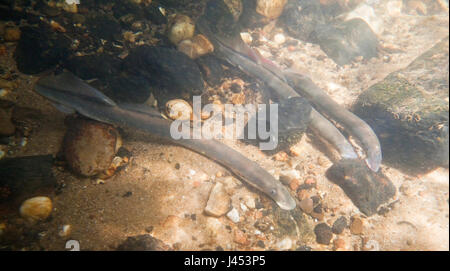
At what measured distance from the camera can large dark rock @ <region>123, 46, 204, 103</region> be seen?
3.84 m

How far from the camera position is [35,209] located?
252cm

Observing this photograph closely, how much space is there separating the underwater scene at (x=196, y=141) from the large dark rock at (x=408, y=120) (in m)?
0.03

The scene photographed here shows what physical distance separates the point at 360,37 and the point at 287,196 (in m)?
6.53

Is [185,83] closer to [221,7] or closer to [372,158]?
[221,7]

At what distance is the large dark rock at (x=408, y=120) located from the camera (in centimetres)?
438

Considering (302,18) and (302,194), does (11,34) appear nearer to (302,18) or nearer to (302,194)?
(302,194)

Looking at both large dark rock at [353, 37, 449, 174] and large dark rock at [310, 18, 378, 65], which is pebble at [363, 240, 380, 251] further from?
large dark rock at [310, 18, 378, 65]

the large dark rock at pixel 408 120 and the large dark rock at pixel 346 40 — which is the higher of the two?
the large dark rock at pixel 346 40

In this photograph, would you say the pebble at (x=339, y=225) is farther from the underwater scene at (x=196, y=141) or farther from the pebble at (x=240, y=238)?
the pebble at (x=240, y=238)

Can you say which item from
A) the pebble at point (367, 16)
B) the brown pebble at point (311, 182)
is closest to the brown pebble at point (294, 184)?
the brown pebble at point (311, 182)

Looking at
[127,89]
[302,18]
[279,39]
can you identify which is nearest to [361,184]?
[127,89]

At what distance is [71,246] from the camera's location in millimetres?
2434

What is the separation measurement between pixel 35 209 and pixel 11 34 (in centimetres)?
369

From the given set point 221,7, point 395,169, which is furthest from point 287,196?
point 221,7
